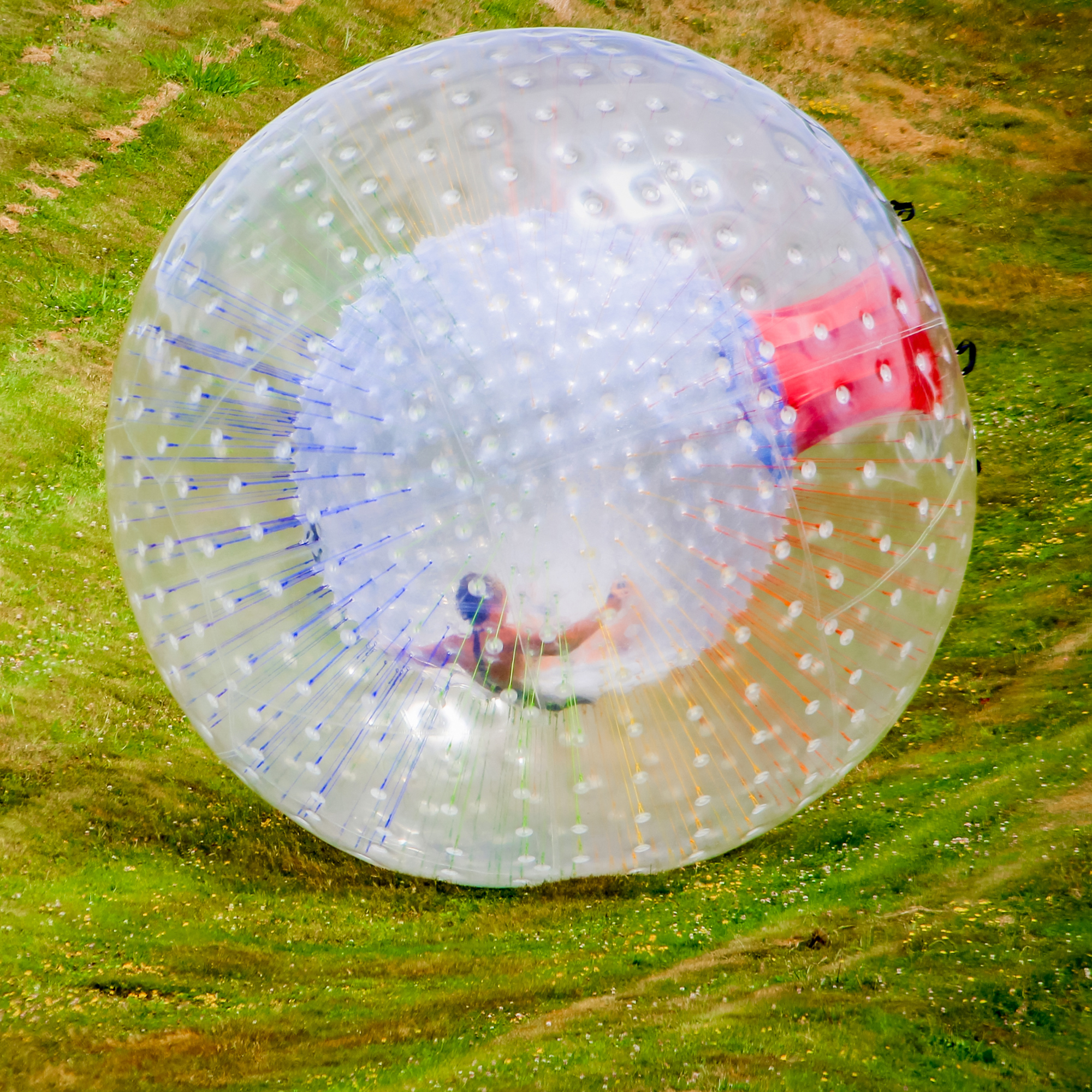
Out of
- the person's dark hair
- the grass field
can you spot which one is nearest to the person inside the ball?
the person's dark hair

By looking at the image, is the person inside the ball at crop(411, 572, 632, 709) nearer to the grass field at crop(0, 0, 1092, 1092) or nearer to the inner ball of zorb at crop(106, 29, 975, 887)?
Result: the inner ball of zorb at crop(106, 29, 975, 887)

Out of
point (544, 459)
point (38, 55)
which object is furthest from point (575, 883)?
point (38, 55)

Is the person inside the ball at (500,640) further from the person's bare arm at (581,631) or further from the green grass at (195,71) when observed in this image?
the green grass at (195,71)

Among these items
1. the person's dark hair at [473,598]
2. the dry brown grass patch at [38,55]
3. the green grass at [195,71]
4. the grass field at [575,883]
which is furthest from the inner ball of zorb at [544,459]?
the dry brown grass patch at [38,55]

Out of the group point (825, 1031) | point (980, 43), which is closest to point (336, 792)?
point (825, 1031)

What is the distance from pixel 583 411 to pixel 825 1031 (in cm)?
264

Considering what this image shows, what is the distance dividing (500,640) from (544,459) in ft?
1.22

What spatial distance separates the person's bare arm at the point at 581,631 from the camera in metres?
1.73

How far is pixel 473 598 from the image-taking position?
173 centimetres

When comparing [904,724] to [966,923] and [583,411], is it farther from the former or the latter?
[583,411]

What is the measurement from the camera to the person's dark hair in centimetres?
172

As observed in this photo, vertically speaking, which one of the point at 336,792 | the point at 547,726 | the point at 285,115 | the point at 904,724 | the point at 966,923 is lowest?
the point at 966,923

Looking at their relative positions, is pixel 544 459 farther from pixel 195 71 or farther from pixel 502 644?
pixel 195 71

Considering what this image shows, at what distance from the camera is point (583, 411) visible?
1683mm
